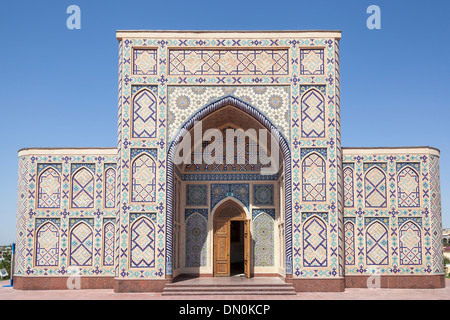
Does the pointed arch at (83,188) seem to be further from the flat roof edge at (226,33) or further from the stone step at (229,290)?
the flat roof edge at (226,33)

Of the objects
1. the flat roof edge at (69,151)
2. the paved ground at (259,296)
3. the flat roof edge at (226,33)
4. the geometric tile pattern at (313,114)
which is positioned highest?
the flat roof edge at (226,33)

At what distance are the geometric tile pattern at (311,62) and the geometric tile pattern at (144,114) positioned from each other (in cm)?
355

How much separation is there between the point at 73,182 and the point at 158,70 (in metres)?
3.38

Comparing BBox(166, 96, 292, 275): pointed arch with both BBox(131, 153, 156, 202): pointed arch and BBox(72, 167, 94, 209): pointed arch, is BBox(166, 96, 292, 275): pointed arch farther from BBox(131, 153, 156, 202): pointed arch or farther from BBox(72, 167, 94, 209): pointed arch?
BBox(72, 167, 94, 209): pointed arch

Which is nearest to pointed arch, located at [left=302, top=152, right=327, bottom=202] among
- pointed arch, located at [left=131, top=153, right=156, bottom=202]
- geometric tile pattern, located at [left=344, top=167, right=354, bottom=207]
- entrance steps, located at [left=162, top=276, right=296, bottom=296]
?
geometric tile pattern, located at [left=344, top=167, right=354, bottom=207]

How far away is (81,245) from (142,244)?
1754mm

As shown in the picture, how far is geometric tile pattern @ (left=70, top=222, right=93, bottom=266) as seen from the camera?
39.2 ft

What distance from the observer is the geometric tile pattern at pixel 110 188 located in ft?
39.7

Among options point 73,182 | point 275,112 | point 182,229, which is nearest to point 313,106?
point 275,112

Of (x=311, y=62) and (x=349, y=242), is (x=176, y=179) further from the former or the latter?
(x=349, y=242)

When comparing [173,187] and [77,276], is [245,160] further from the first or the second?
[77,276]

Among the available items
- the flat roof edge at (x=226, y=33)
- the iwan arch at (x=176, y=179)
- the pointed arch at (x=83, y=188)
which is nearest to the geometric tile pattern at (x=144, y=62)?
the iwan arch at (x=176, y=179)

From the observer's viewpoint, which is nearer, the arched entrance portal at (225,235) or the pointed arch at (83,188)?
the pointed arch at (83,188)

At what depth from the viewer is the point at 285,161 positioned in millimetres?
11680
